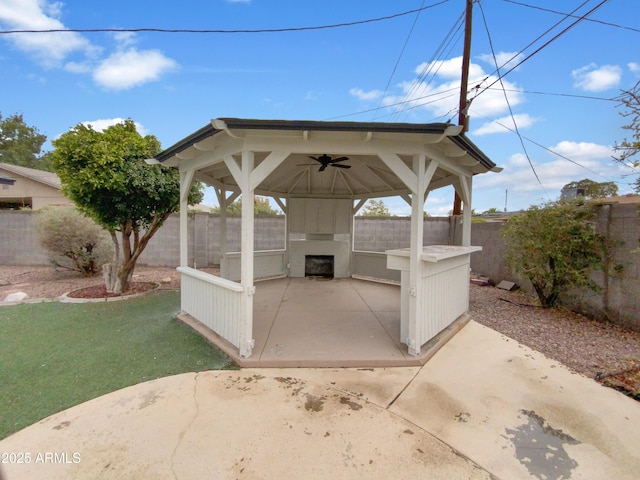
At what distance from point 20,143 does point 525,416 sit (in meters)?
37.5

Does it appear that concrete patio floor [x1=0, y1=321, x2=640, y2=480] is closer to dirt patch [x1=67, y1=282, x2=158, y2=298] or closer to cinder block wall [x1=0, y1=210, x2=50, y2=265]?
dirt patch [x1=67, y1=282, x2=158, y2=298]

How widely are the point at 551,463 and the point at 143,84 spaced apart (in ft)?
37.3

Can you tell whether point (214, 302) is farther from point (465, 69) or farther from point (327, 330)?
point (465, 69)

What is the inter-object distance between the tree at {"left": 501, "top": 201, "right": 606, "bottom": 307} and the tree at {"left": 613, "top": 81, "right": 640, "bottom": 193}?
131 centimetres

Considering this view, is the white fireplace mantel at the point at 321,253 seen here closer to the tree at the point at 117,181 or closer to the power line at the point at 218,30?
the tree at the point at 117,181

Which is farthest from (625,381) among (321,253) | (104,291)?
(104,291)

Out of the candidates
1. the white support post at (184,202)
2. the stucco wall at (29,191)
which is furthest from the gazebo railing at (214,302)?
the stucco wall at (29,191)

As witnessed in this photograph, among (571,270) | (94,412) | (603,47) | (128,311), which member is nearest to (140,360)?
(94,412)

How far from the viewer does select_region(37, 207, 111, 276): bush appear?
23.6 ft

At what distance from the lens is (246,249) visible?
3186mm

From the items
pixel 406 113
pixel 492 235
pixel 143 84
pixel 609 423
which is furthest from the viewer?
pixel 406 113

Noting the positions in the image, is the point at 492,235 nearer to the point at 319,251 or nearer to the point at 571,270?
the point at 571,270

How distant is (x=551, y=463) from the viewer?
1876 millimetres

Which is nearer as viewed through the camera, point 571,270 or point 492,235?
point 571,270
